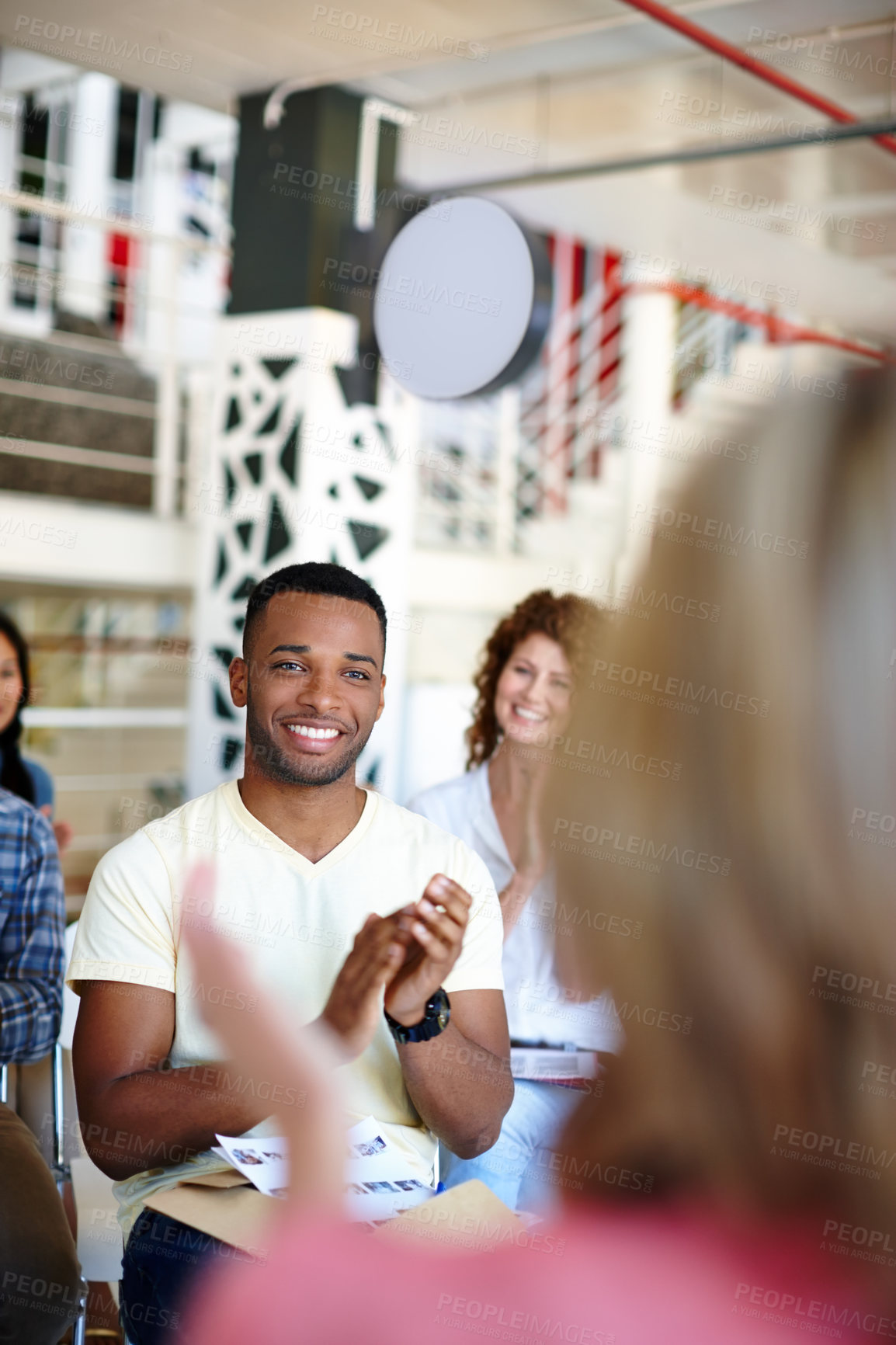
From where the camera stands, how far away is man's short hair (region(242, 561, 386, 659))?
1521 millimetres

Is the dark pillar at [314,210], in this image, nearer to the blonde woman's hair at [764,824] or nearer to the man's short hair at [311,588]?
the man's short hair at [311,588]

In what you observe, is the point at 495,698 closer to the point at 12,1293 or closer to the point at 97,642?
the point at 12,1293

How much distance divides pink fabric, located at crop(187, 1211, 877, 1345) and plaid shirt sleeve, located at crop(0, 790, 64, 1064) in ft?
3.62

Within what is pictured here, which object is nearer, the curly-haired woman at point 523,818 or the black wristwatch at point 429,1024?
the black wristwatch at point 429,1024

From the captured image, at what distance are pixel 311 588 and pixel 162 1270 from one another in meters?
0.78

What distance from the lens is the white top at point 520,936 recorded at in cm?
194

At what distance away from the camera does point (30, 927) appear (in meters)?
1.88

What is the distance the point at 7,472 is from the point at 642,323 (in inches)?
122

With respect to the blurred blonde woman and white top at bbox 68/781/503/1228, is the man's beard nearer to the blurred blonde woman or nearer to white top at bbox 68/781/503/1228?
white top at bbox 68/781/503/1228

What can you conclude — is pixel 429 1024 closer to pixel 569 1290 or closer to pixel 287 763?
pixel 287 763

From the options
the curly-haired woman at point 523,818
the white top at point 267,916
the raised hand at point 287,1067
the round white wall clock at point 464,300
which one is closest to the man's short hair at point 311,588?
the white top at point 267,916

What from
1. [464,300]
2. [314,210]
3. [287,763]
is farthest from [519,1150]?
[314,210]

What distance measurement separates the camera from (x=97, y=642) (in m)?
7.26

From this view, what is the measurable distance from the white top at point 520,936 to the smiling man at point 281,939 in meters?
0.35
